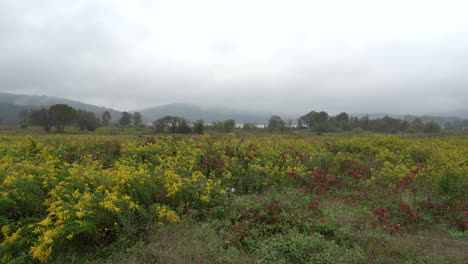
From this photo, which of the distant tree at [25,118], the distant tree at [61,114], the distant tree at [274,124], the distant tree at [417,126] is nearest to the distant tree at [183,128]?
the distant tree at [61,114]

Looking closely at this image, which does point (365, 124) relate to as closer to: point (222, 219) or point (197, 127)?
point (197, 127)

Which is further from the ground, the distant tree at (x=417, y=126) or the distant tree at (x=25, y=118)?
the distant tree at (x=25, y=118)

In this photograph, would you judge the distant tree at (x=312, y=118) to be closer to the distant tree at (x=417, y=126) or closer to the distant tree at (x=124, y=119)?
the distant tree at (x=417, y=126)

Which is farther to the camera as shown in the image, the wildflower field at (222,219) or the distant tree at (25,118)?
the distant tree at (25,118)

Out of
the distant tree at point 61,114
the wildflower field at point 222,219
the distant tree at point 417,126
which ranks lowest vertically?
the wildflower field at point 222,219

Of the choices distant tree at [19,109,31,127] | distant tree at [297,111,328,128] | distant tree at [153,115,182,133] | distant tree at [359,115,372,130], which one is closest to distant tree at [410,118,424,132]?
distant tree at [359,115,372,130]

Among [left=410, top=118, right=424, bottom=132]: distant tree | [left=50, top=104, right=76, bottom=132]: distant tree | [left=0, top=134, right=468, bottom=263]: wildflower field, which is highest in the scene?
[left=50, top=104, right=76, bottom=132]: distant tree

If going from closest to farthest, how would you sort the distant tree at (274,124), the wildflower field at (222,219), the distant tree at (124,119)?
1. the wildflower field at (222,219)
2. the distant tree at (274,124)
3. the distant tree at (124,119)

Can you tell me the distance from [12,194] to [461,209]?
27.6 ft

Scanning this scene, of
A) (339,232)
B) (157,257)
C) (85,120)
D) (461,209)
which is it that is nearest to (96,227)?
(157,257)

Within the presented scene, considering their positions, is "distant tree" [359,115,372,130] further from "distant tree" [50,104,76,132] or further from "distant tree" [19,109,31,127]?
"distant tree" [19,109,31,127]

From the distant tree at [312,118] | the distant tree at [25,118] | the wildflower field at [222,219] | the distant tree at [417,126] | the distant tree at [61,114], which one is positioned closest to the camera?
the wildflower field at [222,219]

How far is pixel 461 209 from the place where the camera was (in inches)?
190

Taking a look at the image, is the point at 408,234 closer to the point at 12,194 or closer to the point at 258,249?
the point at 258,249
